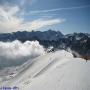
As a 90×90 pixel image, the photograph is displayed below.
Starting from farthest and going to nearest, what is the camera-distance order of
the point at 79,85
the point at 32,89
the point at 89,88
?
1. the point at 32,89
2. the point at 79,85
3. the point at 89,88

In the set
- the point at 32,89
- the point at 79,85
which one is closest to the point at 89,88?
the point at 79,85

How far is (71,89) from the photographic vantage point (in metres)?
16.3

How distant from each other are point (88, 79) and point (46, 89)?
4.54 m

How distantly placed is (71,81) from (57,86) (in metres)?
1.92

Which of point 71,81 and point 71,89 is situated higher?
point 71,81

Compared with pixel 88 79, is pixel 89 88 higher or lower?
lower

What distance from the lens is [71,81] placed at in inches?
753

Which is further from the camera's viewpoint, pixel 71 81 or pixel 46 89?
pixel 71 81

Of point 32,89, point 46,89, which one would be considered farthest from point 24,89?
point 46,89

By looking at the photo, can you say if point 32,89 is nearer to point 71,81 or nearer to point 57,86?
point 57,86

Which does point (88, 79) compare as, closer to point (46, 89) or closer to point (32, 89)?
point (46, 89)

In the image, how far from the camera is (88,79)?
19.1 m

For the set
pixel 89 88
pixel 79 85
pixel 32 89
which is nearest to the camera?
pixel 89 88

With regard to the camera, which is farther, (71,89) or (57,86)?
(57,86)
